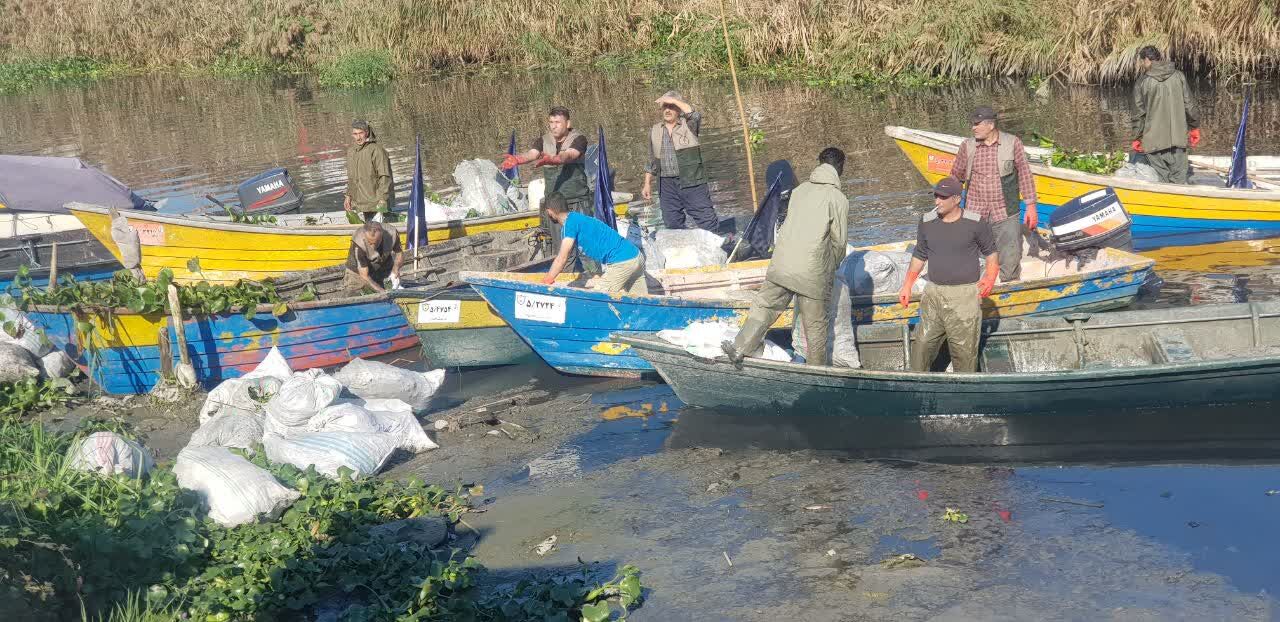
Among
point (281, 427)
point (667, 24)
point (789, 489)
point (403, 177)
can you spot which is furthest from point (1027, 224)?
point (667, 24)

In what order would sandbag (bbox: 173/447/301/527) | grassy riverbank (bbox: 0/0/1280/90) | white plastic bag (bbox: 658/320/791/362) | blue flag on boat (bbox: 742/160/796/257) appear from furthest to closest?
grassy riverbank (bbox: 0/0/1280/90) → blue flag on boat (bbox: 742/160/796/257) → white plastic bag (bbox: 658/320/791/362) → sandbag (bbox: 173/447/301/527)

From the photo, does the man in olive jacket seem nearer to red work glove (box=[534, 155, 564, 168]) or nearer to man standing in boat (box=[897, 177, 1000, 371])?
man standing in boat (box=[897, 177, 1000, 371])

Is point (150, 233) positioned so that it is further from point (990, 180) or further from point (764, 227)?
point (990, 180)

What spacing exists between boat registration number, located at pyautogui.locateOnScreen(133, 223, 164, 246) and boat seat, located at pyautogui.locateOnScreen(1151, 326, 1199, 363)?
29.9 ft

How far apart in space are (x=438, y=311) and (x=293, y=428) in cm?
198

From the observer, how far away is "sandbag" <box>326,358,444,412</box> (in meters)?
9.13

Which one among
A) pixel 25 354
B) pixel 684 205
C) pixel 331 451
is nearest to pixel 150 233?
pixel 25 354

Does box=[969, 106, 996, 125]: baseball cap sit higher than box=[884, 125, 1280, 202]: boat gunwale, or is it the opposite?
box=[969, 106, 996, 125]: baseball cap

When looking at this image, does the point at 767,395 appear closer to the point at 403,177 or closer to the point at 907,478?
the point at 907,478

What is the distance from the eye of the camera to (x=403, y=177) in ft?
61.9

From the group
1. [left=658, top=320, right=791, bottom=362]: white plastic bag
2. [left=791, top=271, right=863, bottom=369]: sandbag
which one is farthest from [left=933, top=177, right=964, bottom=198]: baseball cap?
[left=658, top=320, right=791, bottom=362]: white plastic bag

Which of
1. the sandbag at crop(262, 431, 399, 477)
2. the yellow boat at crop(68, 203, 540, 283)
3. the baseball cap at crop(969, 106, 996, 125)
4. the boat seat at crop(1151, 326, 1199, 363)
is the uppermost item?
the baseball cap at crop(969, 106, 996, 125)

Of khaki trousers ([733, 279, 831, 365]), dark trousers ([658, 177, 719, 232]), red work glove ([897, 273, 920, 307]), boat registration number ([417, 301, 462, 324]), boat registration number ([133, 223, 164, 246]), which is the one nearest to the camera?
khaki trousers ([733, 279, 831, 365])

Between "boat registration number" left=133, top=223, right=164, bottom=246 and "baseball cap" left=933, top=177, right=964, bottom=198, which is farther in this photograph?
"boat registration number" left=133, top=223, right=164, bottom=246
